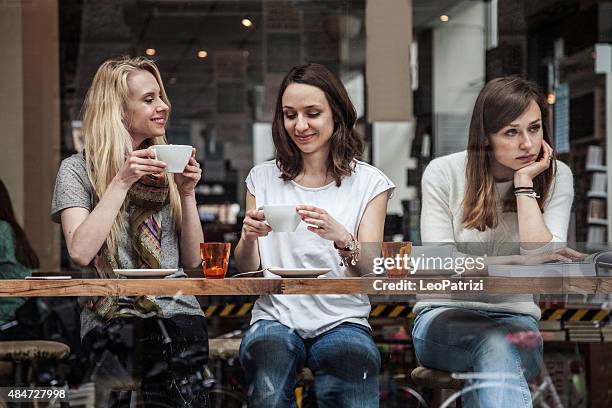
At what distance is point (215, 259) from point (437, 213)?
0.78 meters

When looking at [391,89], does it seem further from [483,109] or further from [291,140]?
[291,140]

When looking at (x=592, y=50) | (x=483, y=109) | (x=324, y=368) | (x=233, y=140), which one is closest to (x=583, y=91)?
(x=592, y=50)

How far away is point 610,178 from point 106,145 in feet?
8.41

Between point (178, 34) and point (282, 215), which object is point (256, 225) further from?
point (178, 34)

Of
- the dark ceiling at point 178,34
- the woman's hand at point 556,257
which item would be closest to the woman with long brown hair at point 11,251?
the dark ceiling at point 178,34

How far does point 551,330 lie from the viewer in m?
3.64

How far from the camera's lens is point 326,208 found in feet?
10.0

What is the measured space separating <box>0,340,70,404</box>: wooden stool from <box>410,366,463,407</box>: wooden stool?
1.16 m

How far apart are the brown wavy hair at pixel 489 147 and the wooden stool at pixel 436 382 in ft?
1.55

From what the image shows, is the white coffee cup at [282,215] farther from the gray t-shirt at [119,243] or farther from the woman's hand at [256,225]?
the gray t-shirt at [119,243]

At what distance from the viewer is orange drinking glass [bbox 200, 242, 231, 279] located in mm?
2773

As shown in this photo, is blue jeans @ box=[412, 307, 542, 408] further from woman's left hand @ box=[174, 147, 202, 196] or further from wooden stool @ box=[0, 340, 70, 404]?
wooden stool @ box=[0, 340, 70, 404]

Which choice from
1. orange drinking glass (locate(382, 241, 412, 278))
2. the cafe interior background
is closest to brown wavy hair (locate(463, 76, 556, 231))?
the cafe interior background

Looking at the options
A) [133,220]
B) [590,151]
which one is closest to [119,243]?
[133,220]
